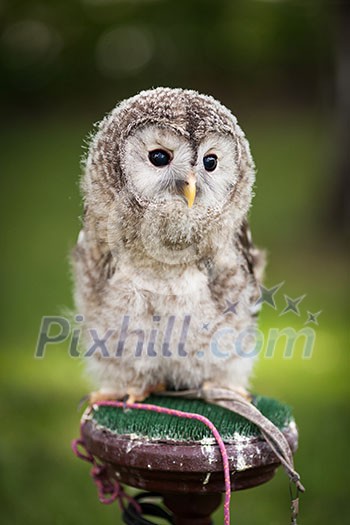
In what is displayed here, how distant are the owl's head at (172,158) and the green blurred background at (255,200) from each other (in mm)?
516

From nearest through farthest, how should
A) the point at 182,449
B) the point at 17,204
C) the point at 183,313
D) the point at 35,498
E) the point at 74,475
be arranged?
1. the point at 182,449
2. the point at 183,313
3. the point at 35,498
4. the point at 74,475
5. the point at 17,204

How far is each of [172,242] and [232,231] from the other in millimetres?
144

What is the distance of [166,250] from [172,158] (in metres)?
0.20

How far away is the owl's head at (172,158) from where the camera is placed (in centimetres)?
119

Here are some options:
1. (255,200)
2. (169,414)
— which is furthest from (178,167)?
(255,200)

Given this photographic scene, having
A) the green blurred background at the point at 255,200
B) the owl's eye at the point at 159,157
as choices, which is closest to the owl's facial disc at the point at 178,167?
the owl's eye at the point at 159,157

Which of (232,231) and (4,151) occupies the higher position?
(4,151)

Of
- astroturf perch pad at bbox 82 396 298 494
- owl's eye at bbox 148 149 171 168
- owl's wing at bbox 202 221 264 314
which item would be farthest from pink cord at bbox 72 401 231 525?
owl's eye at bbox 148 149 171 168

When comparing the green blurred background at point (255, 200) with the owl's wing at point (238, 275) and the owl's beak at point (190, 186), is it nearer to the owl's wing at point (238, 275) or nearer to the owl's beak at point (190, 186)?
the owl's wing at point (238, 275)

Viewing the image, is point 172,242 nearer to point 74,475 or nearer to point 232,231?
point 232,231

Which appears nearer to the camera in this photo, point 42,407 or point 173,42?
point 42,407

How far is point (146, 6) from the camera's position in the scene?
7.07m

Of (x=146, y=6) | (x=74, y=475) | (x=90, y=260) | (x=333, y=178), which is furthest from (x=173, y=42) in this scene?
(x=90, y=260)

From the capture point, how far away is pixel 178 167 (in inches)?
47.1
